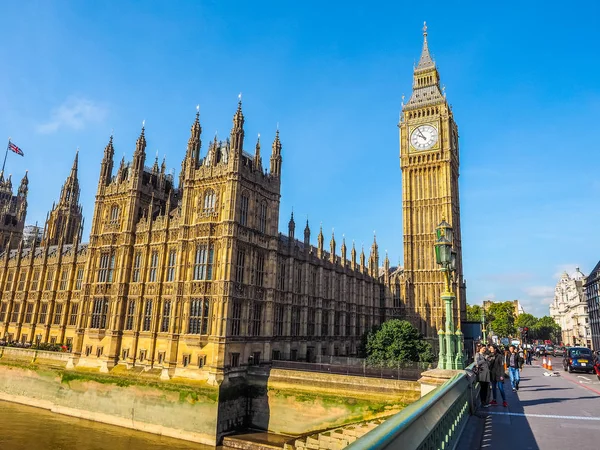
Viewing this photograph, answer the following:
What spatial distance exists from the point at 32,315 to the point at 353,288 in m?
45.5

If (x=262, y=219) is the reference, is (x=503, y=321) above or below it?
below

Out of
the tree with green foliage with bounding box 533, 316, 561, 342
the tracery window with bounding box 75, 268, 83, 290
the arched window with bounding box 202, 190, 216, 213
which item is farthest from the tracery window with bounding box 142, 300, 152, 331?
the tree with green foliage with bounding box 533, 316, 561, 342

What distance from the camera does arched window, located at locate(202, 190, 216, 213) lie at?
126ft

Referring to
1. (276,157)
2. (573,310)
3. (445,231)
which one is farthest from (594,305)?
(445,231)

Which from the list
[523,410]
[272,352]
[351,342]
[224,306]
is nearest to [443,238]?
[523,410]

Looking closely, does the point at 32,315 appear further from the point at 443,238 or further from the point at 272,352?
the point at 443,238

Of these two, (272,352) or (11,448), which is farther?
(272,352)

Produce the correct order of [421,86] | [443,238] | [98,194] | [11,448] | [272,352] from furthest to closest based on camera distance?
[421,86]
[98,194]
[272,352]
[11,448]
[443,238]

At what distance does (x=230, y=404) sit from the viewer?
33281 millimetres

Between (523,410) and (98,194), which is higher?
(98,194)

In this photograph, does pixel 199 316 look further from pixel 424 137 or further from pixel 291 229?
pixel 424 137

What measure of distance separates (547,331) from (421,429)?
6445 inches

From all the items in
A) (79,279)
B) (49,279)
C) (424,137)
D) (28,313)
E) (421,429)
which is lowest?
(421,429)

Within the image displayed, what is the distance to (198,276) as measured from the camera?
3700 centimetres
